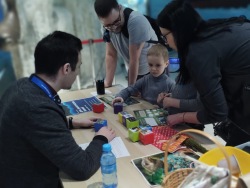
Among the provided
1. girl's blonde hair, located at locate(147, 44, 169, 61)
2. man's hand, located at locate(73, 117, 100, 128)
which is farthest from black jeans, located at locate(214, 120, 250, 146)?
man's hand, located at locate(73, 117, 100, 128)

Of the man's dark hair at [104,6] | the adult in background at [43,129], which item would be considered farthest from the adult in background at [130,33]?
the adult in background at [43,129]

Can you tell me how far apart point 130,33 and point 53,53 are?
1.03m

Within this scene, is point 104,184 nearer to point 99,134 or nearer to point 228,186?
point 99,134

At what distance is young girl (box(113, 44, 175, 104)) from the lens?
76.5 inches

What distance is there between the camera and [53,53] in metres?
1.20

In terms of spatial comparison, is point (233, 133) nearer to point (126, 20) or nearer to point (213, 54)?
point (213, 54)

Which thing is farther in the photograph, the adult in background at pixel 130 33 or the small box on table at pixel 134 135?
the adult in background at pixel 130 33

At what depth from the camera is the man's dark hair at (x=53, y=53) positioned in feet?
3.93

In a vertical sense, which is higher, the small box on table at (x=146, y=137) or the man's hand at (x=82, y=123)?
the small box on table at (x=146, y=137)

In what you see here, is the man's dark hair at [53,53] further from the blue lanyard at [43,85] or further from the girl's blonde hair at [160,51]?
the girl's blonde hair at [160,51]

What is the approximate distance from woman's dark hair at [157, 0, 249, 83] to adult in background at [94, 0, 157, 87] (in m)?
0.76

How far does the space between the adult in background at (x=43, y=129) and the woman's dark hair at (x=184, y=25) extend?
17.5 inches

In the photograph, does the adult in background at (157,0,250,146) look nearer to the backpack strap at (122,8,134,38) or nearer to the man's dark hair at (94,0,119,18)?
the man's dark hair at (94,0,119,18)

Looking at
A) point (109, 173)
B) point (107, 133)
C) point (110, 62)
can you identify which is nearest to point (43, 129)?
point (109, 173)
